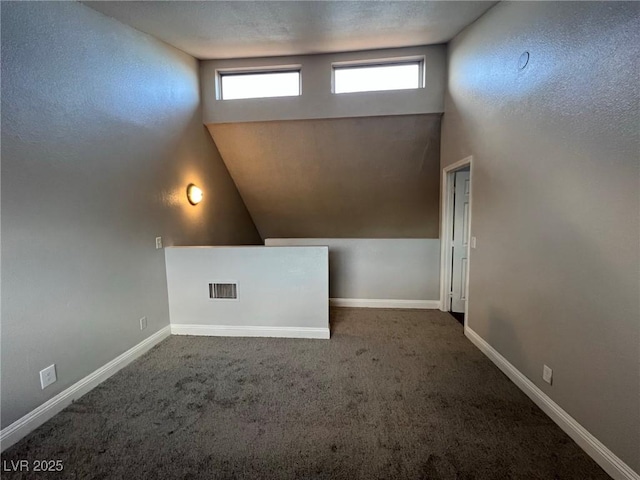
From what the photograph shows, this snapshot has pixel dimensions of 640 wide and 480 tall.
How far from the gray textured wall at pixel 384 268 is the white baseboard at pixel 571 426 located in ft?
5.10

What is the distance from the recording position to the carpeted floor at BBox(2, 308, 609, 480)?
1.53 meters

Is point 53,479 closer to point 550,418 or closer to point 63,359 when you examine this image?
point 63,359

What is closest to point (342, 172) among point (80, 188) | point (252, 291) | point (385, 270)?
point (385, 270)

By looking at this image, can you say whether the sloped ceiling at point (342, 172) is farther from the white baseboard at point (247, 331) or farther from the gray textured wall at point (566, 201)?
the white baseboard at point (247, 331)

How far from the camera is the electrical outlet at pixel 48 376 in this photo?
6.19 feet

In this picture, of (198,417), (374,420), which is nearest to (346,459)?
(374,420)

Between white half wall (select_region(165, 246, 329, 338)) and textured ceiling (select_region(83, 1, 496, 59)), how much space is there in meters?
2.13

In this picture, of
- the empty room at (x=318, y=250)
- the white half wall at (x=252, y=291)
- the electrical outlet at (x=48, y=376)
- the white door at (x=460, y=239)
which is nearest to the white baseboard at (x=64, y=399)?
the empty room at (x=318, y=250)

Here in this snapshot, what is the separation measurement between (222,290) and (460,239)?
3.00m

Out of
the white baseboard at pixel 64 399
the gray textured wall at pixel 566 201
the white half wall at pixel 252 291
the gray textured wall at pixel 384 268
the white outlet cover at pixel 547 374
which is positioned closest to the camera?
the gray textured wall at pixel 566 201

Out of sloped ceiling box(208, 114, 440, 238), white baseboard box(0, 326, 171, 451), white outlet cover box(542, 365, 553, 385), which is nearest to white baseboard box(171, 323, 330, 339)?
white baseboard box(0, 326, 171, 451)

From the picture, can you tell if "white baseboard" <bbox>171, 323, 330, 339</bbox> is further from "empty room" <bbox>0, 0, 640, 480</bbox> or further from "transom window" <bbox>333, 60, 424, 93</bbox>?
"transom window" <bbox>333, 60, 424, 93</bbox>

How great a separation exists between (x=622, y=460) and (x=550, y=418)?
17.1 inches

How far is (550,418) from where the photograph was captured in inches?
73.0
